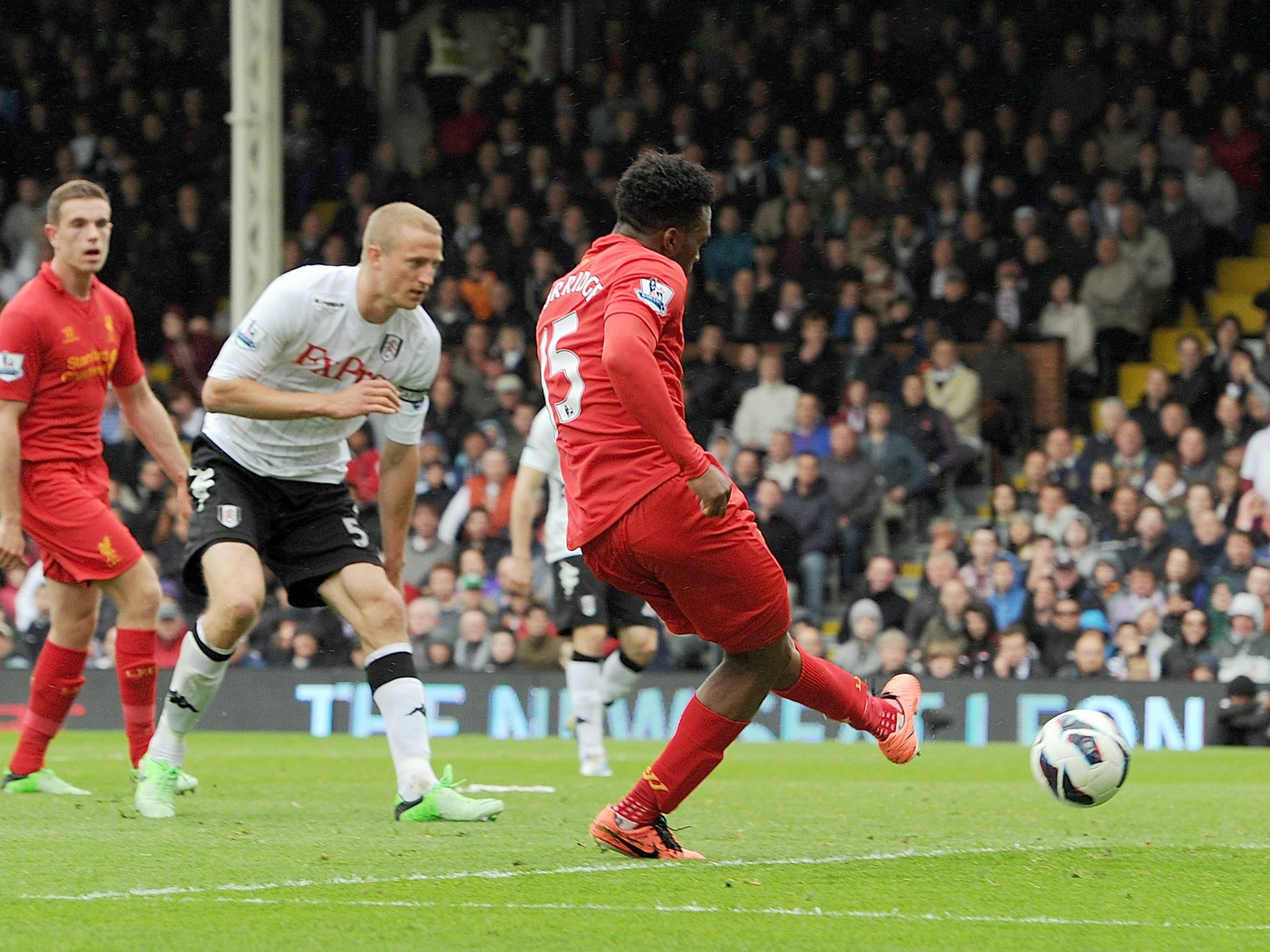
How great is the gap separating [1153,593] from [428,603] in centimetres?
583

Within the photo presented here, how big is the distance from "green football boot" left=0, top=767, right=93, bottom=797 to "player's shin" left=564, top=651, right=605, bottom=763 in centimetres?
302

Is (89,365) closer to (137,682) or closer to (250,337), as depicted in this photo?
(137,682)

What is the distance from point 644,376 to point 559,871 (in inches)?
56.3

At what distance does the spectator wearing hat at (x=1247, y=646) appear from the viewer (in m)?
14.3

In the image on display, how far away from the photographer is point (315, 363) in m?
7.12

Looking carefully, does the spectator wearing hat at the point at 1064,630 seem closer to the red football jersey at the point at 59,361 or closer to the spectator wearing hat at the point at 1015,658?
the spectator wearing hat at the point at 1015,658

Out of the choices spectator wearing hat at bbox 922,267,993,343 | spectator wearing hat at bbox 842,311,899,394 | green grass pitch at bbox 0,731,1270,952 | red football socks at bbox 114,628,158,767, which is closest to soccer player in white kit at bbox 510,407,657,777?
green grass pitch at bbox 0,731,1270,952

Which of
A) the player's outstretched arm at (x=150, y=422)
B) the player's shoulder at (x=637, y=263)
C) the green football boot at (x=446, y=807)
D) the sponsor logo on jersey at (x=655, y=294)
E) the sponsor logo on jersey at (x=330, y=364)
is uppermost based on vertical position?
the player's shoulder at (x=637, y=263)

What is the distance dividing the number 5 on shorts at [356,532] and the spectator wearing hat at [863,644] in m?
8.52

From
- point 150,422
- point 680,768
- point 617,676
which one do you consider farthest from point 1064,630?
point 680,768

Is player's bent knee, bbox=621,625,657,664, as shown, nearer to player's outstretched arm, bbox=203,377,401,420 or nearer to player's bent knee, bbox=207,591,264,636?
player's bent knee, bbox=207,591,264,636

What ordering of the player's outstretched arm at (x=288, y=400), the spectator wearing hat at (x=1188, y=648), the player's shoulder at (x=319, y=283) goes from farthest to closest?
the spectator wearing hat at (x=1188, y=648)
the player's shoulder at (x=319, y=283)
the player's outstretched arm at (x=288, y=400)

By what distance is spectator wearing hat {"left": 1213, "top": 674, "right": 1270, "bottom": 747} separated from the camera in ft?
44.6

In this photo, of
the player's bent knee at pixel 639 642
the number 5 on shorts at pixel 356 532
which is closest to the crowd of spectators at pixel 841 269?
the player's bent knee at pixel 639 642
